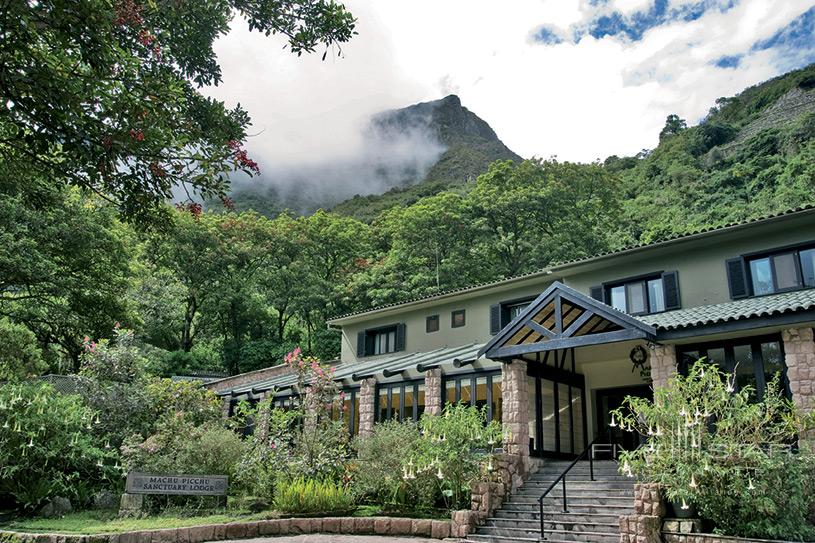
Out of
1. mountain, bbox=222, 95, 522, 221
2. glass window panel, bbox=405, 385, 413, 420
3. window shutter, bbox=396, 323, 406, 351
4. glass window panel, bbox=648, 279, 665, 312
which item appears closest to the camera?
glass window panel, bbox=648, 279, 665, 312

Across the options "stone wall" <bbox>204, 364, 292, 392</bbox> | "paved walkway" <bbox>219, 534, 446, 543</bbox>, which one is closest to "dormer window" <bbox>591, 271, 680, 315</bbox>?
"paved walkway" <bbox>219, 534, 446, 543</bbox>

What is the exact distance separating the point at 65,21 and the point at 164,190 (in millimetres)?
2201

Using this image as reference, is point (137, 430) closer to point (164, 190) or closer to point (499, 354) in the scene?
point (499, 354)

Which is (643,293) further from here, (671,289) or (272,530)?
(272,530)

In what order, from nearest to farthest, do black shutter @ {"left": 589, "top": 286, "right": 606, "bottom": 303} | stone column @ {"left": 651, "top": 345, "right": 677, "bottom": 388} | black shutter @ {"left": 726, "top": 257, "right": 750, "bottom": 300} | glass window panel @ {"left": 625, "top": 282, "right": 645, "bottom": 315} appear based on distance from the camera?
stone column @ {"left": 651, "top": 345, "right": 677, "bottom": 388} < black shutter @ {"left": 726, "top": 257, "right": 750, "bottom": 300} < glass window panel @ {"left": 625, "top": 282, "right": 645, "bottom": 315} < black shutter @ {"left": 589, "top": 286, "right": 606, "bottom": 303}

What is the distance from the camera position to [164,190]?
7980mm

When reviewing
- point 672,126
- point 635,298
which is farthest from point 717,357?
point 672,126

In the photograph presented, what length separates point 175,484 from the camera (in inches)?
600

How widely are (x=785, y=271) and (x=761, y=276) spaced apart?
0.57 metres

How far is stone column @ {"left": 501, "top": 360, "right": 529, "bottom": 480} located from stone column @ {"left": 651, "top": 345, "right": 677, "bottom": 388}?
3.36 metres

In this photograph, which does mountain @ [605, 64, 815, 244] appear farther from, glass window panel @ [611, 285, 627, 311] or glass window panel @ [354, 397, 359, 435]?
glass window panel @ [354, 397, 359, 435]

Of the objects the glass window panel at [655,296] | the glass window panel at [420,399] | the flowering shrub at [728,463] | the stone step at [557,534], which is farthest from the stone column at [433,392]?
the flowering shrub at [728,463]

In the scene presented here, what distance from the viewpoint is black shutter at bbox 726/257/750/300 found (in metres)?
16.3

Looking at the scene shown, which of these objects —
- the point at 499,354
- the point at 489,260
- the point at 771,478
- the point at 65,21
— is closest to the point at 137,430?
A: the point at 499,354
